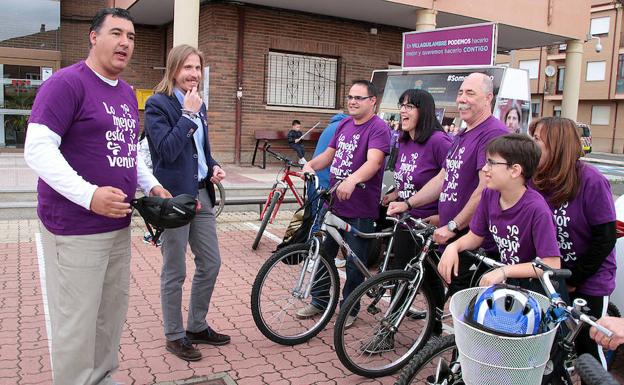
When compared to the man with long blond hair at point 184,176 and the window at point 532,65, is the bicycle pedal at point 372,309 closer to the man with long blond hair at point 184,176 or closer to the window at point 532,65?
the man with long blond hair at point 184,176

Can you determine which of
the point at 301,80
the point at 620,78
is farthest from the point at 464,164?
the point at 620,78

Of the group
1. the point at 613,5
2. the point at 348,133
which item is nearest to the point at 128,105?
the point at 348,133

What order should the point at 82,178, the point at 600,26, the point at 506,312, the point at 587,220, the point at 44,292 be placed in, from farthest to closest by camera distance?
1. the point at 600,26
2. the point at 44,292
3. the point at 587,220
4. the point at 82,178
5. the point at 506,312

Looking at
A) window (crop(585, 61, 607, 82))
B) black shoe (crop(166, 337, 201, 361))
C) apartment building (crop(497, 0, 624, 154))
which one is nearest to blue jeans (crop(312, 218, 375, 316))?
black shoe (crop(166, 337, 201, 361))

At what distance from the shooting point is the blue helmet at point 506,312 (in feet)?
6.78

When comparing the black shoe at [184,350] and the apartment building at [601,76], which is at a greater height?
the apartment building at [601,76]

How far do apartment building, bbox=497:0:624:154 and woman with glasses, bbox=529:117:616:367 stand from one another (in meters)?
39.0

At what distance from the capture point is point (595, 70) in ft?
139

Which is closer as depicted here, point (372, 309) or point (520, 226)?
point (520, 226)

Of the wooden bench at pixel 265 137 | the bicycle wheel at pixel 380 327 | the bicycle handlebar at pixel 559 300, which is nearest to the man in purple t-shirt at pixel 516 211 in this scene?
the bicycle handlebar at pixel 559 300

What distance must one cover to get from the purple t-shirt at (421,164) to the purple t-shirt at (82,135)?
2.20m

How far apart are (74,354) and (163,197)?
90 cm

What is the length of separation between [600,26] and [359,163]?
45138 mm

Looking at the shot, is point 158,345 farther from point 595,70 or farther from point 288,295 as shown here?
point 595,70
